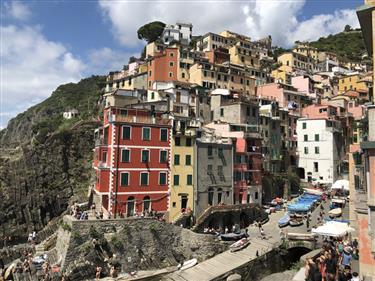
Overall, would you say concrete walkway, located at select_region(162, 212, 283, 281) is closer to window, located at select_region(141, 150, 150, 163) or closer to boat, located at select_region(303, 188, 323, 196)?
window, located at select_region(141, 150, 150, 163)

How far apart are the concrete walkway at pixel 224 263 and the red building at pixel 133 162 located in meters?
8.87

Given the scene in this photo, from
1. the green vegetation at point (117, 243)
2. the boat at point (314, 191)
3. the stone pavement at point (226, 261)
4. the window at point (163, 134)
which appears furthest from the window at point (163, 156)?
the boat at point (314, 191)

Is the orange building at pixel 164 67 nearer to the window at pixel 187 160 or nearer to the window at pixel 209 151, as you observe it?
the window at pixel 209 151

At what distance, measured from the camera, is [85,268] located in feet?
95.5

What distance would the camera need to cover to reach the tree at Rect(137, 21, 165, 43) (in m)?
101

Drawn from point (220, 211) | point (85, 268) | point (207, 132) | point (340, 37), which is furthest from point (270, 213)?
point (340, 37)

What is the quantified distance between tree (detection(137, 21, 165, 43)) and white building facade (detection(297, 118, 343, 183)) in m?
55.9

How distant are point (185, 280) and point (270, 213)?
21517 millimetres

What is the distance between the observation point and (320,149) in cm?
6084

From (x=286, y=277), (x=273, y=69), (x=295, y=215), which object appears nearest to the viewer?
(x=286, y=277)

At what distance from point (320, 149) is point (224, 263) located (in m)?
38.2

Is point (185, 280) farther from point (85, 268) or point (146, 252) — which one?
point (85, 268)

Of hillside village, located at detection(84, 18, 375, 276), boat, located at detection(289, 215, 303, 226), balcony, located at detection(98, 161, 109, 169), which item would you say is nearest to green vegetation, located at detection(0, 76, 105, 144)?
hillside village, located at detection(84, 18, 375, 276)

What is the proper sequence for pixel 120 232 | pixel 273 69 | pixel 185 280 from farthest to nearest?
pixel 273 69 < pixel 120 232 < pixel 185 280
